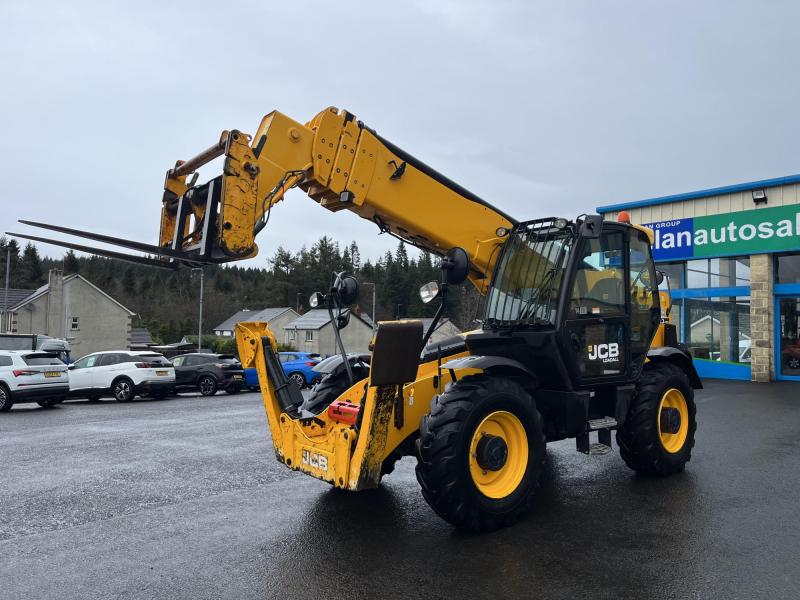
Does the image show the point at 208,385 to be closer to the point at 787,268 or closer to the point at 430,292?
the point at 430,292

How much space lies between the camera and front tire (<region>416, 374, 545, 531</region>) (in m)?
4.84

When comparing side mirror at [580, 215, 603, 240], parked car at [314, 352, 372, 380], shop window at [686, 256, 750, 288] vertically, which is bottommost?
parked car at [314, 352, 372, 380]

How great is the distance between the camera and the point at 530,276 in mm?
6320

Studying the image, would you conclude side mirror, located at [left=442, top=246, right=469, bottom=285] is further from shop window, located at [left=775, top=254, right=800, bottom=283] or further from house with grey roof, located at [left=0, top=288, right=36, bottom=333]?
house with grey roof, located at [left=0, top=288, right=36, bottom=333]

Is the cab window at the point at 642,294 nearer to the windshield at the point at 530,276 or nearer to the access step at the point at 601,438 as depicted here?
the access step at the point at 601,438

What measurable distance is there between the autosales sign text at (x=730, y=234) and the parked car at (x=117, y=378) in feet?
55.9

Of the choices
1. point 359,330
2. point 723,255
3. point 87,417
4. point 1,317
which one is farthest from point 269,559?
point 359,330

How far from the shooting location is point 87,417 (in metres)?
13.8

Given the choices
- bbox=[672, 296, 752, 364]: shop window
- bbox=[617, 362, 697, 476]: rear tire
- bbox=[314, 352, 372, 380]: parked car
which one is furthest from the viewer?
bbox=[672, 296, 752, 364]: shop window

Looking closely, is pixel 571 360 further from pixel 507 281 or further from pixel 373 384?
pixel 373 384

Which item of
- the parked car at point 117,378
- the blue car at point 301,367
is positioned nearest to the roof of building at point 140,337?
the blue car at point 301,367

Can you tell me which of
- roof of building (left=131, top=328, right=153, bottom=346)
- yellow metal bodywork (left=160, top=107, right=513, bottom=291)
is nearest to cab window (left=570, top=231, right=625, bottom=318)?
yellow metal bodywork (left=160, top=107, right=513, bottom=291)

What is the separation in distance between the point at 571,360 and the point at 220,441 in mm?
6326

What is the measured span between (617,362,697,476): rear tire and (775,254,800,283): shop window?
1441 cm
